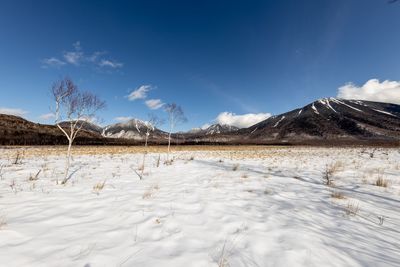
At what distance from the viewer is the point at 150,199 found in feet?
19.0

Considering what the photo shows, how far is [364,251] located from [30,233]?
205 inches

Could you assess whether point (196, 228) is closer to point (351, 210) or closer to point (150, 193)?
point (150, 193)

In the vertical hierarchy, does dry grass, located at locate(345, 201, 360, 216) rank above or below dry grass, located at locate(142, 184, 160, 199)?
above

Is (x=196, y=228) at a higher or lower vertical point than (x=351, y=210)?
lower

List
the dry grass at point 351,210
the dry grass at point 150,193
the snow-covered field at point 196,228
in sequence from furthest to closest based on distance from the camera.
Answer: the dry grass at point 150,193
the dry grass at point 351,210
the snow-covered field at point 196,228

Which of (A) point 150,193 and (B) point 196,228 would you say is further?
(A) point 150,193

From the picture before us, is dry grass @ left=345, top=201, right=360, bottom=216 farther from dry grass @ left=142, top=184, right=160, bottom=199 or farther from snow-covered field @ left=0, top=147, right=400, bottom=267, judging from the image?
dry grass @ left=142, top=184, right=160, bottom=199

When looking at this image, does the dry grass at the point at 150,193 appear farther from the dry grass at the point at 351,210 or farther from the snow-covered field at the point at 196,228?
the dry grass at the point at 351,210

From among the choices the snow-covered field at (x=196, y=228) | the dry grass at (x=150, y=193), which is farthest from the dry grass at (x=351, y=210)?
the dry grass at (x=150, y=193)

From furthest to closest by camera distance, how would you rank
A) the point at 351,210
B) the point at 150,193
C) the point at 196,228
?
the point at 150,193
the point at 351,210
the point at 196,228

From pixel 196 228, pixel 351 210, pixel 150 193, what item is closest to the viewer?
pixel 196 228

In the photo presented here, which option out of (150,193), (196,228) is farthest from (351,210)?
(150,193)

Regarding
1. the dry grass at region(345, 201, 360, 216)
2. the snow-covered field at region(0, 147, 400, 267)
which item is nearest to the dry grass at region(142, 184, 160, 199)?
the snow-covered field at region(0, 147, 400, 267)

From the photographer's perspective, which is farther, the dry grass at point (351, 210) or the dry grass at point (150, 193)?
the dry grass at point (150, 193)
